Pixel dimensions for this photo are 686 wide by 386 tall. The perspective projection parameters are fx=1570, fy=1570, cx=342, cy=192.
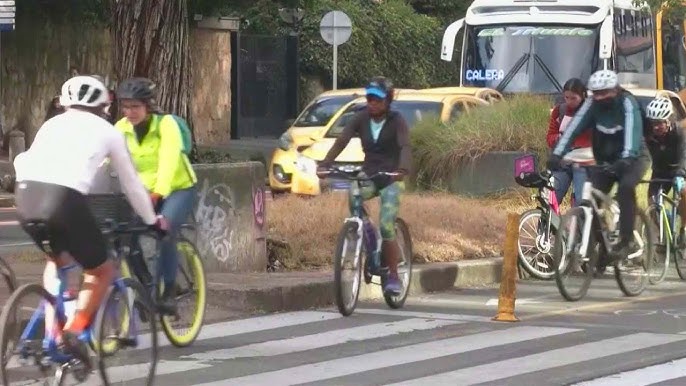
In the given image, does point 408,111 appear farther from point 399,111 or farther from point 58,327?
point 58,327

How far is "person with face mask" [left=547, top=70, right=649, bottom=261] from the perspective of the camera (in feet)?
41.2

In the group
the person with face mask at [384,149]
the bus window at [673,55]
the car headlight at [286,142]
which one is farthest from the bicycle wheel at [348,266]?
the bus window at [673,55]

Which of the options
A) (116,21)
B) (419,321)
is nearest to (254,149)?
(116,21)

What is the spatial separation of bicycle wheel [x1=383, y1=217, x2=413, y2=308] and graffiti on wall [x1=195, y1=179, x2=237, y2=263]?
1.49 meters

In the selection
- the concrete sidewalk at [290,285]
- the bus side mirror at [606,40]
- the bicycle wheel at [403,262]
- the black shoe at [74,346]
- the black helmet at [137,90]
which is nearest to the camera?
the black shoe at [74,346]

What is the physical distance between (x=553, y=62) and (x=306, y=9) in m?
13.1

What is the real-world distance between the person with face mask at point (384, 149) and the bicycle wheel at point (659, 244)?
3.39 meters

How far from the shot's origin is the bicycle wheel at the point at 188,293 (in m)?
9.94

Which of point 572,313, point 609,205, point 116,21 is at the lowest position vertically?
point 572,313

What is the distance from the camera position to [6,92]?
29703 mm

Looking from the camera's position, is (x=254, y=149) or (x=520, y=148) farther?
(x=254, y=149)

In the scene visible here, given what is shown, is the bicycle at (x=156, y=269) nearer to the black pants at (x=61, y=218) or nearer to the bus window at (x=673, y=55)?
the black pants at (x=61, y=218)

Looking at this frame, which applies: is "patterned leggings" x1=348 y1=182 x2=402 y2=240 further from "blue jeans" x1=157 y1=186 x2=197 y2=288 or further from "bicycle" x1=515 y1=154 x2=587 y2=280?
"bicycle" x1=515 y1=154 x2=587 y2=280

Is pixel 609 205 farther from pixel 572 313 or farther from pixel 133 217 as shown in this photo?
pixel 133 217
